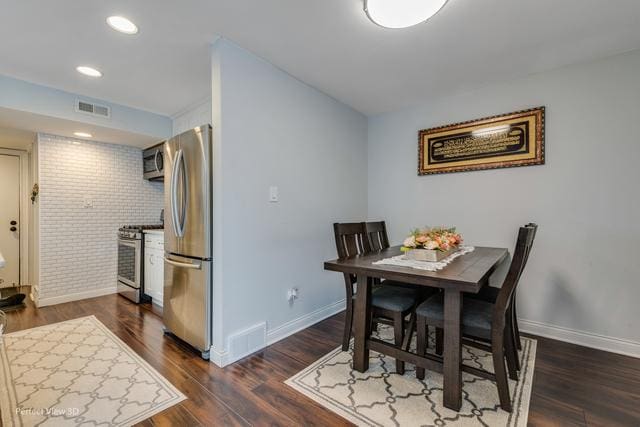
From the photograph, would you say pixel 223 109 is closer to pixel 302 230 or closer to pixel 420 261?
pixel 302 230

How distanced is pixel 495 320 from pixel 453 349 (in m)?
0.28

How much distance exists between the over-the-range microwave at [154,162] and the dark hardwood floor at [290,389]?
6.91ft

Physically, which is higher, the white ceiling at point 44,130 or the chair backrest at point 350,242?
the white ceiling at point 44,130

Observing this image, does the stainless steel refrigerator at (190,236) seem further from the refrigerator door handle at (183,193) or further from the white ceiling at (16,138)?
the white ceiling at (16,138)

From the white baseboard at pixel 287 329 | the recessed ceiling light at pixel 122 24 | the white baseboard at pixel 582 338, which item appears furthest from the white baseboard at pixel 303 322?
the recessed ceiling light at pixel 122 24

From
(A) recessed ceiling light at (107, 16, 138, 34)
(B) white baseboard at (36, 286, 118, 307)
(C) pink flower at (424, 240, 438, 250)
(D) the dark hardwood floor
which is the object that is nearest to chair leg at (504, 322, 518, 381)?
(D) the dark hardwood floor

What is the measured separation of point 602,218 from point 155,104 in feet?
15.0

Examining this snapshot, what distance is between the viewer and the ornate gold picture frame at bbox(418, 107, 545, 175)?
2604 mm

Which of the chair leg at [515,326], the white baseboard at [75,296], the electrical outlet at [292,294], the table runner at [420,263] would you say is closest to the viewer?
the table runner at [420,263]

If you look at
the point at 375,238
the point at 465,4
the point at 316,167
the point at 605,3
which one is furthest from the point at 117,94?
the point at 605,3

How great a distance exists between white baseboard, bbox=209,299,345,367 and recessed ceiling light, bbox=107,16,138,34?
2328 millimetres

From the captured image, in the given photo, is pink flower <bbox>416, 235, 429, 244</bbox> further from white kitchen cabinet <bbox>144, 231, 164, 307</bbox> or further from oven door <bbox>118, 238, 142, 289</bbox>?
oven door <bbox>118, 238, 142, 289</bbox>

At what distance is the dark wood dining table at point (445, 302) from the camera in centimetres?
151

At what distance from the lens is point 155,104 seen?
339cm
